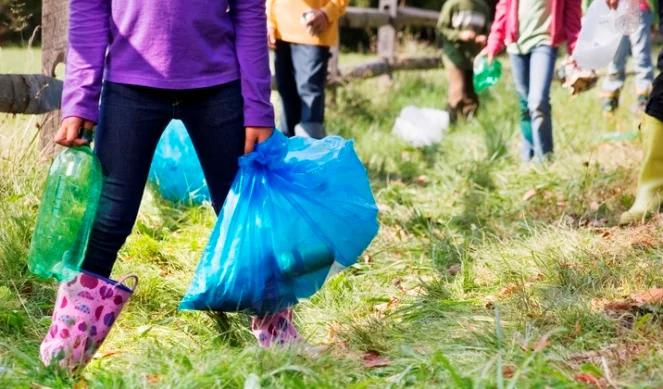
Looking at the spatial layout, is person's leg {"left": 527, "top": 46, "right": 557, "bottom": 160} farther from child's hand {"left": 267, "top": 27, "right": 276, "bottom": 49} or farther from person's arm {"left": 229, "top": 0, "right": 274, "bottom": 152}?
person's arm {"left": 229, "top": 0, "right": 274, "bottom": 152}

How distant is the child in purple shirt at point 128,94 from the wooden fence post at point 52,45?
163 centimetres

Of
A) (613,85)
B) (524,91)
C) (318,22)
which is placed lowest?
(613,85)

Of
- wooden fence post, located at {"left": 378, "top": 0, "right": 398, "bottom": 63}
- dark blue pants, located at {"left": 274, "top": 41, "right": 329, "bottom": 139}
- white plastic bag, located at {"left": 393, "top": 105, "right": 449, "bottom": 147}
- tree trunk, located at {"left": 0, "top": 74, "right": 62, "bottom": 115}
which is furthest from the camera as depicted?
wooden fence post, located at {"left": 378, "top": 0, "right": 398, "bottom": 63}

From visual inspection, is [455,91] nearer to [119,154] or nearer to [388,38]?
[388,38]

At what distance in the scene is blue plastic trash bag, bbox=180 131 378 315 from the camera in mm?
2895

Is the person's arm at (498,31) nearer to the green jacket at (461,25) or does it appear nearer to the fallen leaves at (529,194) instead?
the fallen leaves at (529,194)

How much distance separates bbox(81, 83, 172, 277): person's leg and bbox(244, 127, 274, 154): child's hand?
0.27 meters

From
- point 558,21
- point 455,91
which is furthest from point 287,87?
point 455,91

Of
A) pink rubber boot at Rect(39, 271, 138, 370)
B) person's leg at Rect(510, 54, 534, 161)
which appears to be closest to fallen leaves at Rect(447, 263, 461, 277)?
pink rubber boot at Rect(39, 271, 138, 370)

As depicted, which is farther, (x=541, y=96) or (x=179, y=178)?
(x=541, y=96)

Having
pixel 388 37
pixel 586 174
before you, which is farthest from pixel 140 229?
pixel 388 37

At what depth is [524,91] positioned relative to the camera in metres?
6.16

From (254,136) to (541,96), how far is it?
3389 mm

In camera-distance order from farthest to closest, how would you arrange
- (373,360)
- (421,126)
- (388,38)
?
(388,38) < (421,126) < (373,360)
